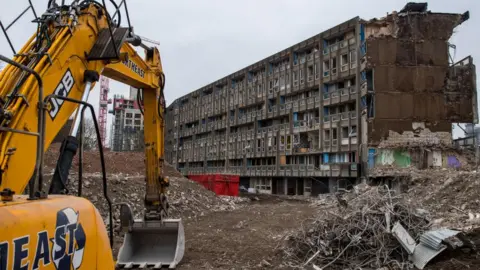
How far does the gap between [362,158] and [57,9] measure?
35.9 metres

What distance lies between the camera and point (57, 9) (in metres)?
5.00

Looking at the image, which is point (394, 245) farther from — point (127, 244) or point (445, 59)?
point (445, 59)

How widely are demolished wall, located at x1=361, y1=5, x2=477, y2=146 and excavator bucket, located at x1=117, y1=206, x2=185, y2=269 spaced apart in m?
31.6

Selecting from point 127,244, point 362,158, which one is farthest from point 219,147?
point 127,244

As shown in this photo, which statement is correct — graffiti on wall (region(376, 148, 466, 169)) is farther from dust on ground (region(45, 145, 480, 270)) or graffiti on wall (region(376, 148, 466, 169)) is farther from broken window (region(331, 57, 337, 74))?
broken window (region(331, 57, 337, 74))

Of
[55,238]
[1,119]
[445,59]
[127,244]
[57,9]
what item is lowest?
[127,244]

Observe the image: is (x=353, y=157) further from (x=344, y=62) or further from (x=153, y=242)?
(x=153, y=242)

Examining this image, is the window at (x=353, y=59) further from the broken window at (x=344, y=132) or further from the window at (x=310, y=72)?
the window at (x=310, y=72)

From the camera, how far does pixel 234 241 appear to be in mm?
12414

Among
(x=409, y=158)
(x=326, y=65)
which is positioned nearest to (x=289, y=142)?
(x=326, y=65)

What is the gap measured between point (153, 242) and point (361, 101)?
33.4 meters

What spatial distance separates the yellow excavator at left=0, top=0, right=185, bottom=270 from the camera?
2.86m

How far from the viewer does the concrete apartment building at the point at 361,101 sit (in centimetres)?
3800

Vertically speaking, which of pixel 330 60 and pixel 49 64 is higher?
pixel 330 60
